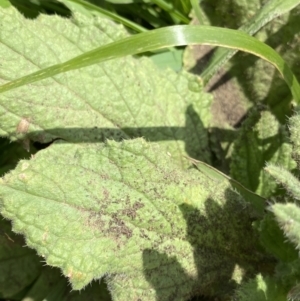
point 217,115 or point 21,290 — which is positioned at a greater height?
point 217,115

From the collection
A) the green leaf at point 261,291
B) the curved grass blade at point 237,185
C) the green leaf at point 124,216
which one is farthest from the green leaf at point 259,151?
the green leaf at point 261,291

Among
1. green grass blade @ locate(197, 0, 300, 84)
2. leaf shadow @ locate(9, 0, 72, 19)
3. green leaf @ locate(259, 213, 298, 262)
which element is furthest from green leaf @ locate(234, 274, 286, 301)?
leaf shadow @ locate(9, 0, 72, 19)

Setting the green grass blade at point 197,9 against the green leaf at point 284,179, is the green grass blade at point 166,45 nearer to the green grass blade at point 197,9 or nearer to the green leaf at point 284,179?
the green grass blade at point 197,9

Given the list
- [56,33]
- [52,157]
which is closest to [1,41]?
Answer: [56,33]

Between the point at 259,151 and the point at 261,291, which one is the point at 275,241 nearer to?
the point at 261,291

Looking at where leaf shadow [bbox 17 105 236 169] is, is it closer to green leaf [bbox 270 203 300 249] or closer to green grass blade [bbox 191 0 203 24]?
green grass blade [bbox 191 0 203 24]

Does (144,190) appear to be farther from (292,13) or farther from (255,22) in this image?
(292,13)
